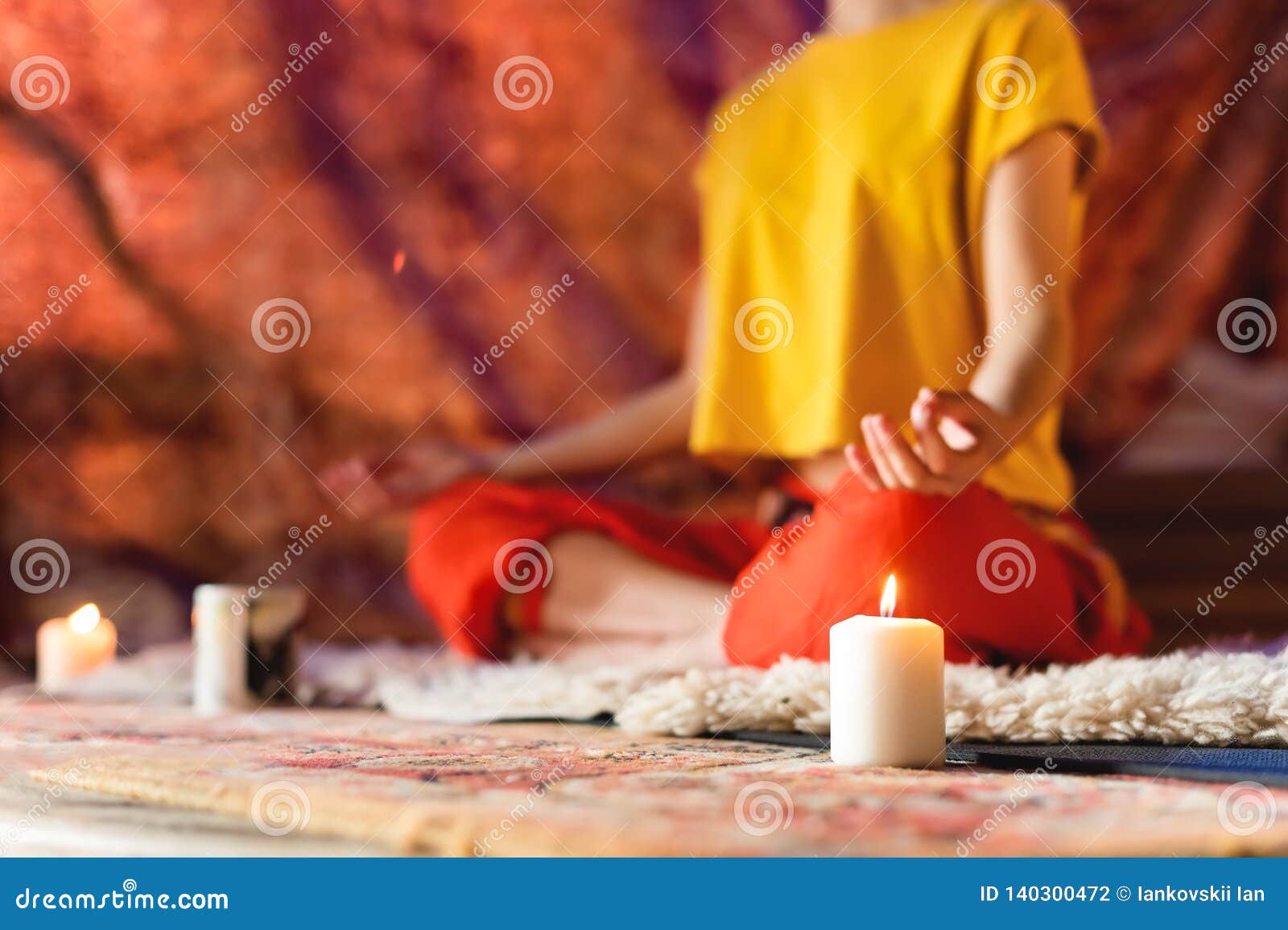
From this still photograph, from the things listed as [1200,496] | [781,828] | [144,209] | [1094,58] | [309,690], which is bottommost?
[781,828]

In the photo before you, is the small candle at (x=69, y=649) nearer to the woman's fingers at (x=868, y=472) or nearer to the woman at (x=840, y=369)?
the woman at (x=840, y=369)

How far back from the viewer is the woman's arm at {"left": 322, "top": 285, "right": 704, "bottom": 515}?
150 centimetres

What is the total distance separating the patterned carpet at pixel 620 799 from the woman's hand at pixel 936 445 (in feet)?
0.73

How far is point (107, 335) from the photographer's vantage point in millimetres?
1884

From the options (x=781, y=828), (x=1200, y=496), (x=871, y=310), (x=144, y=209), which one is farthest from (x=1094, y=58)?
(x=781, y=828)

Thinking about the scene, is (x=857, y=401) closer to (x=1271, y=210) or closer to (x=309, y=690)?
(x=309, y=690)

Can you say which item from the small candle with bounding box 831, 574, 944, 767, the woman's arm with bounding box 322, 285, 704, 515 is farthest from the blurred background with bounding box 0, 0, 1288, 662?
the small candle with bounding box 831, 574, 944, 767

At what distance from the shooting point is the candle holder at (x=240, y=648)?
1221mm

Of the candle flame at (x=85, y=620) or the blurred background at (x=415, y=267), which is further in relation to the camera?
the blurred background at (x=415, y=267)

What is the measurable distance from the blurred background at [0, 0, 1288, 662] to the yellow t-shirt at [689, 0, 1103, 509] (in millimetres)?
555

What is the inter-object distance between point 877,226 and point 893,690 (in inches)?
28.6

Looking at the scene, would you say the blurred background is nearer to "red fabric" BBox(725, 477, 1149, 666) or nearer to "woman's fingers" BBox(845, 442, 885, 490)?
"red fabric" BBox(725, 477, 1149, 666)

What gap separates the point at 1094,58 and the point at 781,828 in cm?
177

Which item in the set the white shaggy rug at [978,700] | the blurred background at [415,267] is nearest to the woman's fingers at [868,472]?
the white shaggy rug at [978,700]
